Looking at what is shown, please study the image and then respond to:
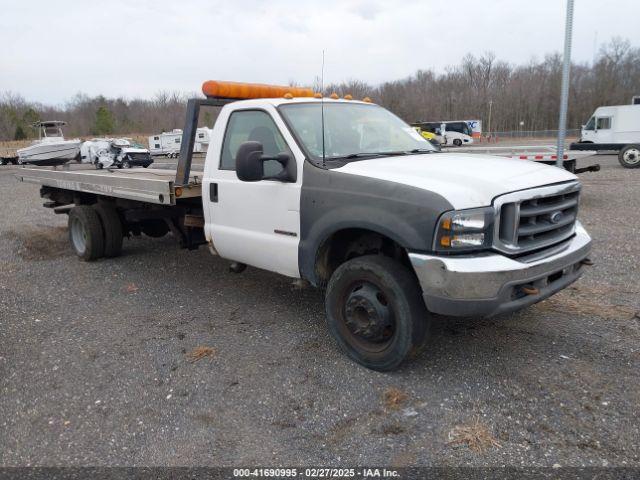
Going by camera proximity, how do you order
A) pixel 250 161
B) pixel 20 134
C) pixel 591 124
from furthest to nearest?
pixel 20 134
pixel 591 124
pixel 250 161

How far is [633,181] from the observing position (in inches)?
596

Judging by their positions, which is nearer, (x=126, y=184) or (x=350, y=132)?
(x=350, y=132)

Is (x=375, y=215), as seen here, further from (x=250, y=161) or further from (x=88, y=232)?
(x=88, y=232)

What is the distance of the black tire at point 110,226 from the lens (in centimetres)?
710

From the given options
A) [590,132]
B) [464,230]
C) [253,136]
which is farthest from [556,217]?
[590,132]

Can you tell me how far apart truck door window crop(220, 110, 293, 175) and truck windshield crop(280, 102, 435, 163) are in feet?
0.55

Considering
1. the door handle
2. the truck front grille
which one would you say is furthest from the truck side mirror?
the truck front grille

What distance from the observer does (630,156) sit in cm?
1962

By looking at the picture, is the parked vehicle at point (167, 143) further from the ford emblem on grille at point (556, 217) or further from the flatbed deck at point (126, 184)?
the ford emblem on grille at point (556, 217)

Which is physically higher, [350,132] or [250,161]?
[350,132]

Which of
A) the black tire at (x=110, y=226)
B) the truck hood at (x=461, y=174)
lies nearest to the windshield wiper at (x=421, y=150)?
the truck hood at (x=461, y=174)

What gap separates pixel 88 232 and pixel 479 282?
5717 mm

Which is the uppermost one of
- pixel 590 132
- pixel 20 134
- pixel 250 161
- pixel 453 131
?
pixel 20 134

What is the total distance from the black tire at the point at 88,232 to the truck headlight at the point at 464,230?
214 inches
